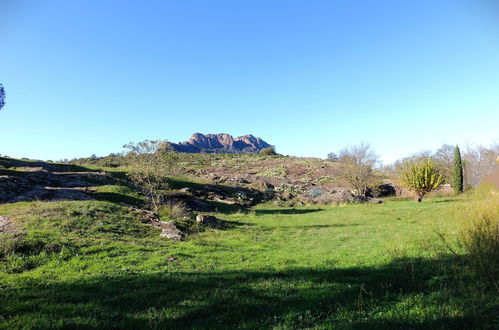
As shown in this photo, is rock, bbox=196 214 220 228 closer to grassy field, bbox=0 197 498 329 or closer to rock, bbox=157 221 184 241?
rock, bbox=157 221 184 241

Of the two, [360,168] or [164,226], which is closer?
[164,226]

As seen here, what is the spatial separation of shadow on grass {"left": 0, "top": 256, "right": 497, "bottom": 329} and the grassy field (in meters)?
0.03

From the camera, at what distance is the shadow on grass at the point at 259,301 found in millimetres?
5113

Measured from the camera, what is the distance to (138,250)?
11250 mm

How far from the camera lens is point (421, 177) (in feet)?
98.5

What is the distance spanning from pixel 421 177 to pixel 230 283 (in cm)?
3046

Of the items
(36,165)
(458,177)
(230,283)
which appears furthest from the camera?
(458,177)

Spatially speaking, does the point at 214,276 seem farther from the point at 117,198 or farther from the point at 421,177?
the point at 421,177

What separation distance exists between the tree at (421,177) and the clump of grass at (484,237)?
997 inches

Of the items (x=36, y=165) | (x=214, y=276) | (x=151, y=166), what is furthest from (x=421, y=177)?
(x=36, y=165)

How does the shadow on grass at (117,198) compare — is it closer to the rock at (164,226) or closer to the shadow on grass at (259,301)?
the rock at (164,226)

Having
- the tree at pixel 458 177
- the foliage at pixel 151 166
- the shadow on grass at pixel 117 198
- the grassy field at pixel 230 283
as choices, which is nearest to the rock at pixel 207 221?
the grassy field at pixel 230 283

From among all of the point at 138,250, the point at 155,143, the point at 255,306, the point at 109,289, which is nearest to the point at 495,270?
the point at 255,306

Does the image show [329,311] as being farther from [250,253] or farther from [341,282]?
[250,253]
